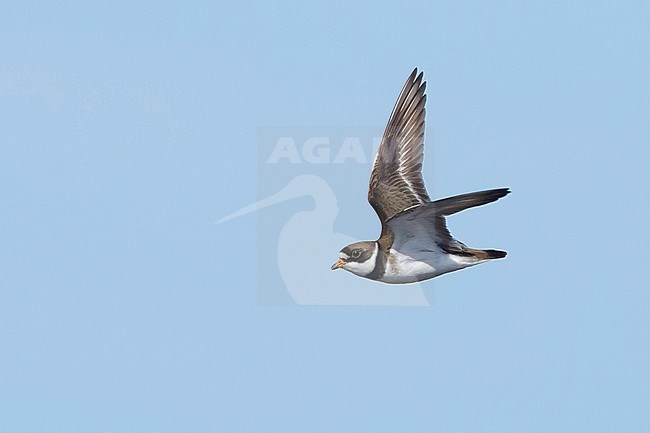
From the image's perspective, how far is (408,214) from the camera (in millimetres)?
18484

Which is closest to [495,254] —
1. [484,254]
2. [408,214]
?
[484,254]

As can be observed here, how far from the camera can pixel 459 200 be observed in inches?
674

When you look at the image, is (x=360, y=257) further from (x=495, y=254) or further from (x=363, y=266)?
(x=495, y=254)

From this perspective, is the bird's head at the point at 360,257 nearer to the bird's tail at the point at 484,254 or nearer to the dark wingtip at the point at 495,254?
the bird's tail at the point at 484,254

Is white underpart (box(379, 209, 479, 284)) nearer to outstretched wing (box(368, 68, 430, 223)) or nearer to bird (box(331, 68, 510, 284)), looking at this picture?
bird (box(331, 68, 510, 284))

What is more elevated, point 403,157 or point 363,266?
point 403,157

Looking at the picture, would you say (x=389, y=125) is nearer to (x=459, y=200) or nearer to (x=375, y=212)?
(x=375, y=212)

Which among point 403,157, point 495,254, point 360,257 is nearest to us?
point 495,254

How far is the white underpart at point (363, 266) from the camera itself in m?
19.9

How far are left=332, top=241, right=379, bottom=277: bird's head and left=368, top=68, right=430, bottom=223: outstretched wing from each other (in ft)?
4.11

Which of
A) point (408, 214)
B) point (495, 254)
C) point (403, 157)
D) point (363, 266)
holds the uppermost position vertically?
point (403, 157)

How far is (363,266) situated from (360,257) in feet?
0.59

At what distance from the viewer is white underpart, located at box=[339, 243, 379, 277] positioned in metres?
19.9

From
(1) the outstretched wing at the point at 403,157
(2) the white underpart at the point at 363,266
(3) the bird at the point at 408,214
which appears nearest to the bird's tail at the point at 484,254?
(3) the bird at the point at 408,214
